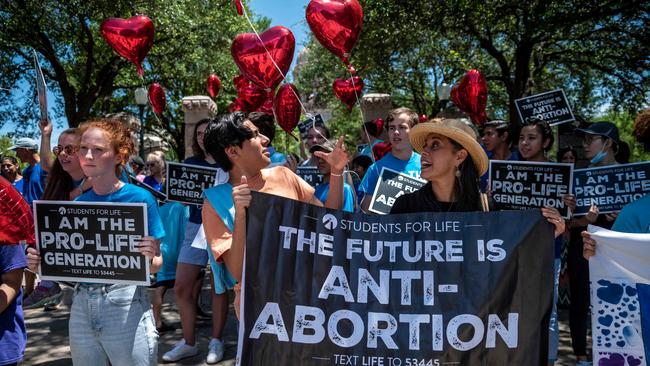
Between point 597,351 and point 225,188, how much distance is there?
2.05 metres

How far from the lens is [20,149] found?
7.92m

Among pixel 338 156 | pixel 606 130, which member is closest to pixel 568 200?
pixel 606 130

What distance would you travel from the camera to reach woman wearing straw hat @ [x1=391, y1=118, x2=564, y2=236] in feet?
9.32

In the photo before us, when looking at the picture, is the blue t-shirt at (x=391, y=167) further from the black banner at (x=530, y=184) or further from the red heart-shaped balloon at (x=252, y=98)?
the red heart-shaped balloon at (x=252, y=98)

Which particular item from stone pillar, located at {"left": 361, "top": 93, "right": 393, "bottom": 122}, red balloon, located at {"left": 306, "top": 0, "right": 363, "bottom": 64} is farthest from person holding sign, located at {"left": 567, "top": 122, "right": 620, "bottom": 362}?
stone pillar, located at {"left": 361, "top": 93, "right": 393, "bottom": 122}

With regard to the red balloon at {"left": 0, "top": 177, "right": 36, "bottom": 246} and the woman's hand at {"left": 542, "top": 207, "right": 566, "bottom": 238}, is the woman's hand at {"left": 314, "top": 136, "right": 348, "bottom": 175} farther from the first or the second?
the red balloon at {"left": 0, "top": 177, "right": 36, "bottom": 246}

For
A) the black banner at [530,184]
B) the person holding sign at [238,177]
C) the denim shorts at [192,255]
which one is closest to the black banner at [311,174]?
the denim shorts at [192,255]

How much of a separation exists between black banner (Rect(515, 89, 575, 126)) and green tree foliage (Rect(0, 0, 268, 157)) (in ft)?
39.0

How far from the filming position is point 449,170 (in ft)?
9.45

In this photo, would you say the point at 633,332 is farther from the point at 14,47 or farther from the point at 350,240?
the point at 14,47

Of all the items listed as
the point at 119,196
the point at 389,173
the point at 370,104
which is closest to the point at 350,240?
the point at 119,196

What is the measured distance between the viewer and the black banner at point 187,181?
5336mm

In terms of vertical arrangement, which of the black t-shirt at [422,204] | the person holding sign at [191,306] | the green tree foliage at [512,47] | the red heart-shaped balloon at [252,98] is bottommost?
the person holding sign at [191,306]

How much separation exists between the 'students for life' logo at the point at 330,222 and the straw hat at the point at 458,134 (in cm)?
72
